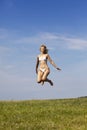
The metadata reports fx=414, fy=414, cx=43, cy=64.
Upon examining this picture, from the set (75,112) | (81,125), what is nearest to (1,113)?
(75,112)

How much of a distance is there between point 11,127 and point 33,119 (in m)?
2.10

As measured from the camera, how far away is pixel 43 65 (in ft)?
91.5

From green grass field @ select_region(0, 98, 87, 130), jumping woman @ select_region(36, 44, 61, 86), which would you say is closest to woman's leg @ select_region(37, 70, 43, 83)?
jumping woman @ select_region(36, 44, 61, 86)

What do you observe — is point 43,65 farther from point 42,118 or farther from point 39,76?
point 42,118

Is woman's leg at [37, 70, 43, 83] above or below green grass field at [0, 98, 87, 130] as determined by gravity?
above

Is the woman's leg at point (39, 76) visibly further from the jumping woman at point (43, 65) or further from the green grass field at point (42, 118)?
the green grass field at point (42, 118)

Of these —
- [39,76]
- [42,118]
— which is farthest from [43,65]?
[42,118]

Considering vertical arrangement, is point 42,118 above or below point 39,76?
below

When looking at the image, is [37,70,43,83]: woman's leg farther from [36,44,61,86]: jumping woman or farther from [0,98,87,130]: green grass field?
[0,98,87,130]: green grass field

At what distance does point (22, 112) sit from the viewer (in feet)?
64.0

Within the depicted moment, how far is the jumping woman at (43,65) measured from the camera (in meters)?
27.4

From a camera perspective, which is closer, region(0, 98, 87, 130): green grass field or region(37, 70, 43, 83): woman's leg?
region(0, 98, 87, 130): green grass field

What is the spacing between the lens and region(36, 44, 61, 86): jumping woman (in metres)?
27.4

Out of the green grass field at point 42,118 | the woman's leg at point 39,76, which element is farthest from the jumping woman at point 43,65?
the green grass field at point 42,118
